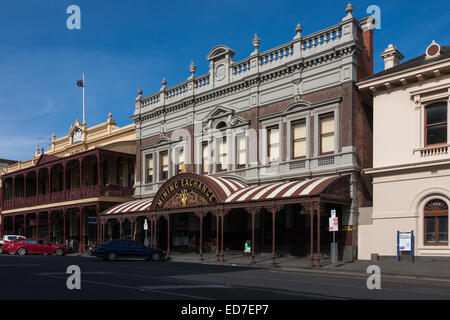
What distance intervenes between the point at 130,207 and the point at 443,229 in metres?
20.1

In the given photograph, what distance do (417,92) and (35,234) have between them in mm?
41273

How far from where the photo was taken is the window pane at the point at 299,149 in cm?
2663

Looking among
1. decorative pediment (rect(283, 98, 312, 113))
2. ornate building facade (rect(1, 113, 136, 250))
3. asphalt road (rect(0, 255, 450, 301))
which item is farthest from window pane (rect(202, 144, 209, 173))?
asphalt road (rect(0, 255, 450, 301))

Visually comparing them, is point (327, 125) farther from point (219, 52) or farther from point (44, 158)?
point (44, 158)

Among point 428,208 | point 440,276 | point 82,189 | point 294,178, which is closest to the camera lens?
point 440,276

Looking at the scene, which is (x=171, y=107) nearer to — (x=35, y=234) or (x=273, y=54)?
(x=273, y=54)

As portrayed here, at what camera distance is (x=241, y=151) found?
29.9 meters

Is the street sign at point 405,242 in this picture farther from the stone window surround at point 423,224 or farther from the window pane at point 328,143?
the window pane at point 328,143

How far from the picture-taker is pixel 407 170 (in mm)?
22250

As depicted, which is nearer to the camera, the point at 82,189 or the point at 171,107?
the point at 171,107

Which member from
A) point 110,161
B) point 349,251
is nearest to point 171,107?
point 110,161

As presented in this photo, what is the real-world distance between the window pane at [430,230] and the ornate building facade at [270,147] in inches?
133

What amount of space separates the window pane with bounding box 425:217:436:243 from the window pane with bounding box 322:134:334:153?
5.79 m

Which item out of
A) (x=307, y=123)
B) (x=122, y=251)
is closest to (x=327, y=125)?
(x=307, y=123)
